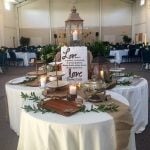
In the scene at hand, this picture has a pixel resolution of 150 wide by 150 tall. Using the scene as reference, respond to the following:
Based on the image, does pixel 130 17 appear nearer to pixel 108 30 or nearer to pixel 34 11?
pixel 108 30

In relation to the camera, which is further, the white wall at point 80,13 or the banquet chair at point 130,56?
the white wall at point 80,13

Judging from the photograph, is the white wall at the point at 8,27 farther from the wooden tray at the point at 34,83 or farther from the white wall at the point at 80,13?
the wooden tray at the point at 34,83

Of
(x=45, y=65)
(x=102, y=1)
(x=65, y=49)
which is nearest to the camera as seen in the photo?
(x=65, y=49)

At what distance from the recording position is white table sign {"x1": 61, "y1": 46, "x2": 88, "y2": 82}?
2.71 m

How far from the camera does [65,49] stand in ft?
9.00

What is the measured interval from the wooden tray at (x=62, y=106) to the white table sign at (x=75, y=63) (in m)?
0.67

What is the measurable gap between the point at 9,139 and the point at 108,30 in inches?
536

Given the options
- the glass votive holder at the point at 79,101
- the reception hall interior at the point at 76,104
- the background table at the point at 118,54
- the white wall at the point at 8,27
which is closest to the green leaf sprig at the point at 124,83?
the reception hall interior at the point at 76,104

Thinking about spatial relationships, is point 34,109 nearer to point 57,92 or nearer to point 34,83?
point 57,92

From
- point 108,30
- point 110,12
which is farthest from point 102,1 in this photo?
point 108,30

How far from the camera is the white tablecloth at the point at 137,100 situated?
9.22 feet

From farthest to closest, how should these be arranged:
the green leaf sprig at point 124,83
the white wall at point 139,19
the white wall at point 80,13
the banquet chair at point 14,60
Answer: the white wall at point 80,13
the white wall at point 139,19
the banquet chair at point 14,60
the green leaf sprig at point 124,83

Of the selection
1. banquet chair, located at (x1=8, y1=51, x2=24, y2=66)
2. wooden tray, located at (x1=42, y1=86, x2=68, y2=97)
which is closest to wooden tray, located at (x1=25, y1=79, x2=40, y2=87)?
wooden tray, located at (x1=42, y1=86, x2=68, y2=97)

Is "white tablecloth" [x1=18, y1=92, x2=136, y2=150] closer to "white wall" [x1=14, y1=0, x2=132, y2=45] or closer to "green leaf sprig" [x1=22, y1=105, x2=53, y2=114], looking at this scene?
"green leaf sprig" [x1=22, y1=105, x2=53, y2=114]
